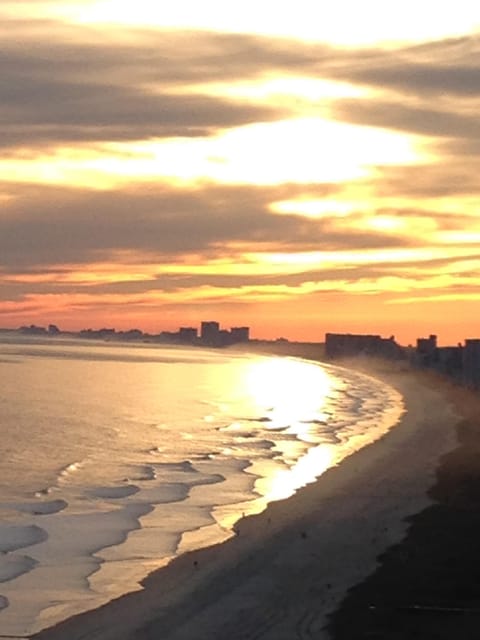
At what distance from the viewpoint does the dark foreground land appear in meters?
20.8

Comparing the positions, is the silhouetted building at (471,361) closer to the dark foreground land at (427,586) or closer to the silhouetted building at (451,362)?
the silhouetted building at (451,362)

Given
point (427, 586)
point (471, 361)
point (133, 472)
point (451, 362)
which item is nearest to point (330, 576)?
point (427, 586)

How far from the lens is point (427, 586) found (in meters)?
24.2

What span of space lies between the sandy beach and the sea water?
89 centimetres

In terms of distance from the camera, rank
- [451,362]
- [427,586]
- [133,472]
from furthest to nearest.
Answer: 1. [451,362]
2. [133,472]
3. [427,586]

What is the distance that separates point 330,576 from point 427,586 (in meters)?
2.10

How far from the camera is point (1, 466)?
46.7m

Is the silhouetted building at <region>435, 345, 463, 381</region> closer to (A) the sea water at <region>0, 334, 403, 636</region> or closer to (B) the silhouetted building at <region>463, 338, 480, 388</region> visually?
(B) the silhouetted building at <region>463, 338, 480, 388</region>

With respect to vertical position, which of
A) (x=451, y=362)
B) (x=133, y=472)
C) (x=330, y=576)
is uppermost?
(x=451, y=362)

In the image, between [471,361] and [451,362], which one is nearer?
[471,361]

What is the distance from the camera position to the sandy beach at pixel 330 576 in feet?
70.1

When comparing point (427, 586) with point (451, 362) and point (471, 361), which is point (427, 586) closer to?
point (471, 361)

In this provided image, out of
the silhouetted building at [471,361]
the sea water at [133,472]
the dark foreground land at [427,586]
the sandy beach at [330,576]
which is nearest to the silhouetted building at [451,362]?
the silhouetted building at [471,361]

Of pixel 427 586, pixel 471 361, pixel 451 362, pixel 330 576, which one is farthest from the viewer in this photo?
pixel 451 362
